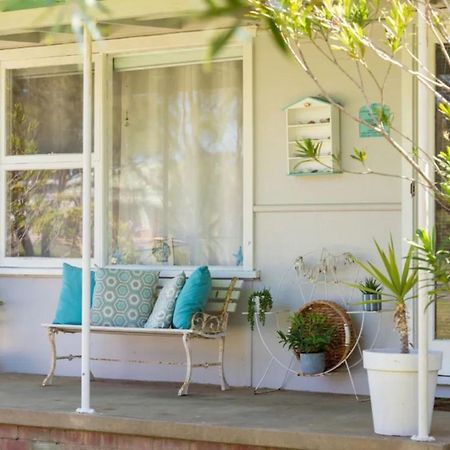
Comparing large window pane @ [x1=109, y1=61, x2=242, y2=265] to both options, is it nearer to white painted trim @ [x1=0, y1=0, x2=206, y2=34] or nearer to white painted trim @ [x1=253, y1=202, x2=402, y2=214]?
white painted trim @ [x1=253, y1=202, x2=402, y2=214]

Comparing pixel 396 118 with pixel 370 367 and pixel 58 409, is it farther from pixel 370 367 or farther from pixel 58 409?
pixel 58 409

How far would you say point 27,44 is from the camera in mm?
8352

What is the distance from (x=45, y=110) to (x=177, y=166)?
3.86 feet

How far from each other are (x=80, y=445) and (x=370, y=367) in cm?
168

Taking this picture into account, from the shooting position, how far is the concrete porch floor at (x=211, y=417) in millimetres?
5574

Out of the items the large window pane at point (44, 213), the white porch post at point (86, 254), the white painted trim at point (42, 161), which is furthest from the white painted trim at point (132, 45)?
the white porch post at point (86, 254)

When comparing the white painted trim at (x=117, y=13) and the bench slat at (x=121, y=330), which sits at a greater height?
the white painted trim at (x=117, y=13)

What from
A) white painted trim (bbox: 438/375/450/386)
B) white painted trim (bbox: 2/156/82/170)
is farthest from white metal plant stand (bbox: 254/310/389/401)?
white painted trim (bbox: 2/156/82/170)

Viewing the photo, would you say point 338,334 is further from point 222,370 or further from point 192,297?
point 192,297

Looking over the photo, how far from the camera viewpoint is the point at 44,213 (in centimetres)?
844

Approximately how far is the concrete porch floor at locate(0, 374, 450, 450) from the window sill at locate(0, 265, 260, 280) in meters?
0.77

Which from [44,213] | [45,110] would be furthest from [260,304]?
[45,110]

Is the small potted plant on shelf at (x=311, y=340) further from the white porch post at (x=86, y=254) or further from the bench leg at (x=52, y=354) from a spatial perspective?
the bench leg at (x=52, y=354)

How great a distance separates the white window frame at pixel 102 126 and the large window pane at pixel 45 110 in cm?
7
